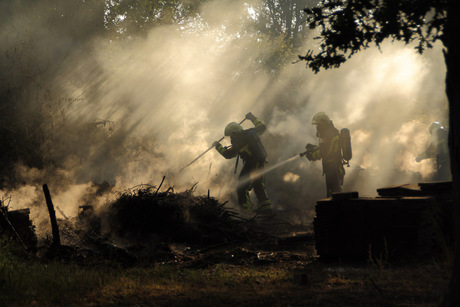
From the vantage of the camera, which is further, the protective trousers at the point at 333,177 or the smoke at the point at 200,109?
the smoke at the point at 200,109

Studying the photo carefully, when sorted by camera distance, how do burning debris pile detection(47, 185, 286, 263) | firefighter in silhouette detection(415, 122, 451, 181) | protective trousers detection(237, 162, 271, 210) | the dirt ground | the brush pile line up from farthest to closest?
1. firefighter in silhouette detection(415, 122, 451, 181)
2. protective trousers detection(237, 162, 271, 210)
3. the brush pile
4. burning debris pile detection(47, 185, 286, 263)
5. the dirt ground

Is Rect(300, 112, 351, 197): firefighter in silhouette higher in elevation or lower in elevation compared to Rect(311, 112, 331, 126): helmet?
lower

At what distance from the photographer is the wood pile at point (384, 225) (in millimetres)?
5242

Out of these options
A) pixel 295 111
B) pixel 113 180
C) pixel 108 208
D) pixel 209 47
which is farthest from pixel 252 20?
pixel 108 208

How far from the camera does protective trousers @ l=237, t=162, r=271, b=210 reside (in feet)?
35.0

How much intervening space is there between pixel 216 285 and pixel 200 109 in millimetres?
16173

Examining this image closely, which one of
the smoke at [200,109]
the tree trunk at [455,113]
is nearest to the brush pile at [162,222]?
the smoke at [200,109]

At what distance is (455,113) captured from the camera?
3.24m

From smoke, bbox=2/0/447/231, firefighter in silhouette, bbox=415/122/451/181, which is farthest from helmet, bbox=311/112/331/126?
firefighter in silhouette, bbox=415/122/451/181

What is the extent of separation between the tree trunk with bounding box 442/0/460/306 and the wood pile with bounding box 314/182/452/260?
1.87m

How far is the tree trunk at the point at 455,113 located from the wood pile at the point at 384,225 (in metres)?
1.87

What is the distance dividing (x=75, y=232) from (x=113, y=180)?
569cm

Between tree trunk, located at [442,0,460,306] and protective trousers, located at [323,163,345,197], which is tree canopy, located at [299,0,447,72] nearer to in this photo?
tree trunk, located at [442,0,460,306]

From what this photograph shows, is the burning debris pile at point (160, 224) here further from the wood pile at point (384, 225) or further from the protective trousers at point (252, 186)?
the protective trousers at point (252, 186)
